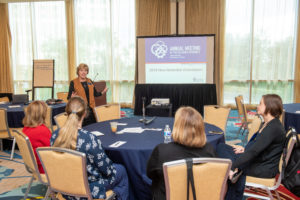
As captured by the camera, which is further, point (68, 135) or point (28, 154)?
point (28, 154)

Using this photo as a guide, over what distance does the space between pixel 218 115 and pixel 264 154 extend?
63.4 inches

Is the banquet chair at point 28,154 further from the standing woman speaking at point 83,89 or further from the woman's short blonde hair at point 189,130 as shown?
the standing woman speaking at point 83,89

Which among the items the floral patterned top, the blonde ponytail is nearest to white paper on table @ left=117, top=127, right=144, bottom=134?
the floral patterned top

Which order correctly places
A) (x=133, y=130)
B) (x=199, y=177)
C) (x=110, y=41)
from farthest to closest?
(x=110, y=41)
(x=133, y=130)
(x=199, y=177)

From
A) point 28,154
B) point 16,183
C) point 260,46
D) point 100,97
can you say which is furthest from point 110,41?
point 28,154

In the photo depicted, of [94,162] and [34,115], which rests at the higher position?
[34,115]

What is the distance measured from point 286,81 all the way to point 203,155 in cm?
705

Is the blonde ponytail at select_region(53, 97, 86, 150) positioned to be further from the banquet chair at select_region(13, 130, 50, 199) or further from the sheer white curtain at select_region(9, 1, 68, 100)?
the sheer white curtain at select_region(9, 1, 68, 100)

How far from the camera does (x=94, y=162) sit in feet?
5.99

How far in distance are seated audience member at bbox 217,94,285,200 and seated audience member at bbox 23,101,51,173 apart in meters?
1.78

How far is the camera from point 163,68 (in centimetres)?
707

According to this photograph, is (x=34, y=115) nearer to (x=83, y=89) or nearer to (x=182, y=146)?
(x=83, y=89)

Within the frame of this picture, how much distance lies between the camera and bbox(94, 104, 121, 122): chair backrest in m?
3.80

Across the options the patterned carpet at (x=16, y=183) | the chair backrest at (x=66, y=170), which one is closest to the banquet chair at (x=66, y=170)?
the chair backrest at (x=66, y=170)
